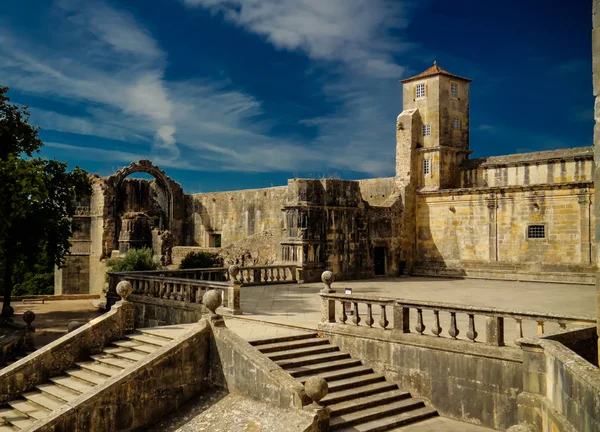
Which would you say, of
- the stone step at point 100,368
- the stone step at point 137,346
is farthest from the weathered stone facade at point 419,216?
the stone step at point 100,368

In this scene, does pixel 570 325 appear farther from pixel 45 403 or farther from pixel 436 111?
pixel 436 111

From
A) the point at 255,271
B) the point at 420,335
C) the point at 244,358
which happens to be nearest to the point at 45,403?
the point at 244,358

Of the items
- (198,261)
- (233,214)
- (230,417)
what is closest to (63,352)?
(230,417)

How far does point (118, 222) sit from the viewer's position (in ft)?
108

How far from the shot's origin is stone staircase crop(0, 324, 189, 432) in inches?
425

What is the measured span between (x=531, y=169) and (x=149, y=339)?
20.5 metres

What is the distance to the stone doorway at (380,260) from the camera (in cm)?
2711

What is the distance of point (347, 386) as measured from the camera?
10.8 m

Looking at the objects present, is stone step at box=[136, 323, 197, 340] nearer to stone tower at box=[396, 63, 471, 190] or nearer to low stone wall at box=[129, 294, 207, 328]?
low stone wall at box=[129, 294, 207, 328]

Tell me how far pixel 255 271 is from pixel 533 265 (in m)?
12.1

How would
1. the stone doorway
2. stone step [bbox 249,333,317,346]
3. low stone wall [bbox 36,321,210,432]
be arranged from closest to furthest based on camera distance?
low stone wall [bbox 36,321,210,432], stone step [bbox 249,333,317,346], the stone doorway

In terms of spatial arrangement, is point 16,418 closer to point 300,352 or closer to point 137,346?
point 137,346

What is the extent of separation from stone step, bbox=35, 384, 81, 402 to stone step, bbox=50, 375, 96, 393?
0.06 m

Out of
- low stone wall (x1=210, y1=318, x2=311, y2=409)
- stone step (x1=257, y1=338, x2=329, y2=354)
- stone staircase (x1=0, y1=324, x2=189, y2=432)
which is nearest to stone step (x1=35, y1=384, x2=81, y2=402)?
stone staircase (x1=0, y1=324, x2=189, y2=432)
